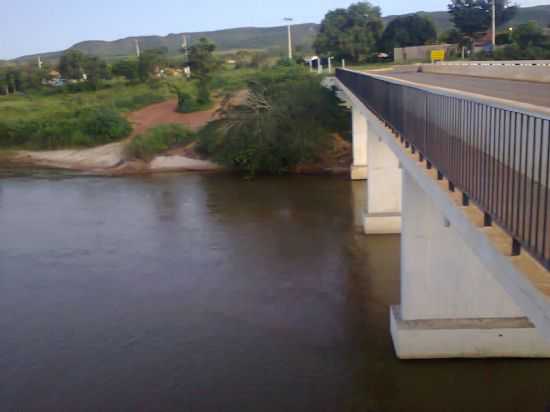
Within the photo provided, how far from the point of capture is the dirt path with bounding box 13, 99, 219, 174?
1473 inches

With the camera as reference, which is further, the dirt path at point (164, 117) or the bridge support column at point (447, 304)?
the dirt path at point (164, 117)

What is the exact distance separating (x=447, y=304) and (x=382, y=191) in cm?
915

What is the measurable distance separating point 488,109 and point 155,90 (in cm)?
5280

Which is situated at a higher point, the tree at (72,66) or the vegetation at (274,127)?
the tree at (72,66)

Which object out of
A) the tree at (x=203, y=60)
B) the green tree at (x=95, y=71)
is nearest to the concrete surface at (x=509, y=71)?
the tree at (x=203, y=60)

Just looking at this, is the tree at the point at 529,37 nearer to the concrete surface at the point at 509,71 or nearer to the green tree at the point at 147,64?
the concrete surface at the point at 509,71

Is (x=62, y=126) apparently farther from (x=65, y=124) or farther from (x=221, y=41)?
(x=221, y=41)

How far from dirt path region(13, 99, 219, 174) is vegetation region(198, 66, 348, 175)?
2.19m

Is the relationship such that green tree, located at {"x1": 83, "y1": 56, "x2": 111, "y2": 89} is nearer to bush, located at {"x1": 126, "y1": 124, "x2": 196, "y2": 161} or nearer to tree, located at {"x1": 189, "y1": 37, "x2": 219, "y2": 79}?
tree, located at {"x1": 189, "y1": 37, "x2": 219, "y2": 79}

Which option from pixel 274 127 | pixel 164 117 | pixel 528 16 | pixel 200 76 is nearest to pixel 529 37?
pixel 274 127

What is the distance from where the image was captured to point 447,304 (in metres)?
11.3

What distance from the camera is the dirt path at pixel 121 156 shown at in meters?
37.4

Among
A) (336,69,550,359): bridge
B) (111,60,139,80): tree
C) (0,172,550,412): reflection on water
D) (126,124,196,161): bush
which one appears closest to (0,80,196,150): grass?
(126,124,196,161): bush

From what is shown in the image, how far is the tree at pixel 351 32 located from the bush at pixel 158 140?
29.2 meters
